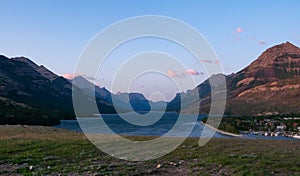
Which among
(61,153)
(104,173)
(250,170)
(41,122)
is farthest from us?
(41,122)

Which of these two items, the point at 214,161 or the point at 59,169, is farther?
the point at 214,161

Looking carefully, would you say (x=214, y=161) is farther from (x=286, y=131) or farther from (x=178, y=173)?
(x=286, y=131)

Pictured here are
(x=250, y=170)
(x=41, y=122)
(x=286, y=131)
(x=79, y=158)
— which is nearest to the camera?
(x=250, y=170)

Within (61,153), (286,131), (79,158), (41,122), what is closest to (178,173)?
(79,158)

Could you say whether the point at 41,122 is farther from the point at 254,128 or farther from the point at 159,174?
the point at 159,174

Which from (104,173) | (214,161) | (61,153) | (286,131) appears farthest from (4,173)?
(286,131)

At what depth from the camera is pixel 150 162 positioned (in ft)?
81.1

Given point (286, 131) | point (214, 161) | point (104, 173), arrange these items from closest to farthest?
point (104, 173)
point (214, 161)
point (286, 131)

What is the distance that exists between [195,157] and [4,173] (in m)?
15.1

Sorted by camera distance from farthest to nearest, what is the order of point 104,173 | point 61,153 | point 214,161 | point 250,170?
point 61,153
point 214,161
point 250,170
point 104,173

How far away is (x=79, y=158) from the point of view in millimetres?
26375

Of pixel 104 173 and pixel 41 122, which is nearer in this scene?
pixel 104 173

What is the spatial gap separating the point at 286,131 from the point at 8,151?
17460cm

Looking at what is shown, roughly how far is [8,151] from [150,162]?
1332 cm
